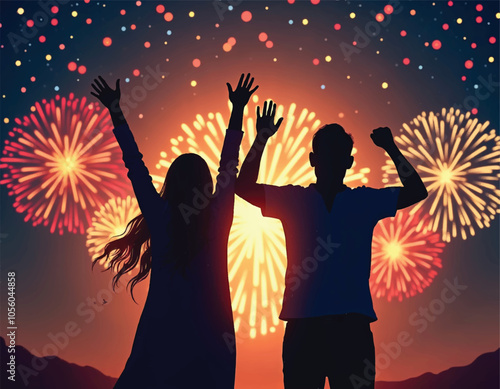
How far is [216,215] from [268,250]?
249cm

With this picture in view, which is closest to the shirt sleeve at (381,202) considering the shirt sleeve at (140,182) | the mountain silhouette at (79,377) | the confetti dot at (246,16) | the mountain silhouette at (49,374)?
the shirt sleeve at (140,182)

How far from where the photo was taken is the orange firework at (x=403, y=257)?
495 centimetres

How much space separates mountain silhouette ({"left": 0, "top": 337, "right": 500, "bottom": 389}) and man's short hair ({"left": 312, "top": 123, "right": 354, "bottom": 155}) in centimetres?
316

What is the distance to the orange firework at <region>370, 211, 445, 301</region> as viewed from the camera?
4.95m

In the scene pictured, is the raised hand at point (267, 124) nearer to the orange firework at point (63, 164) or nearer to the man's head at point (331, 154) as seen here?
the man's head at point (331, 154)

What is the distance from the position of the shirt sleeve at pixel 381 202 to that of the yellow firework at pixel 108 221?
286 cm

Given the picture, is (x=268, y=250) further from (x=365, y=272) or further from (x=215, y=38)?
(x=365, y=272)

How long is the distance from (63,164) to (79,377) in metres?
1.76

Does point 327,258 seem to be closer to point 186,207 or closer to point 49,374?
point 186,207

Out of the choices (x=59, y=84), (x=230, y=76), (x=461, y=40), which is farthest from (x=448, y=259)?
(x=59, y=84)

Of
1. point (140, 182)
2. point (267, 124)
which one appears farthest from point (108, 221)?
point (267, 124)

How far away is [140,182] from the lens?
2375mm

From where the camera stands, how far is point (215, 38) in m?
5.15

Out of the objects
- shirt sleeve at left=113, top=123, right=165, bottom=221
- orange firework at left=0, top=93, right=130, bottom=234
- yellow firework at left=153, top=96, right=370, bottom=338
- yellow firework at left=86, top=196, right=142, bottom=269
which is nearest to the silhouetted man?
shirt sleeve at left=113, top=123, right=165, bottom=221
